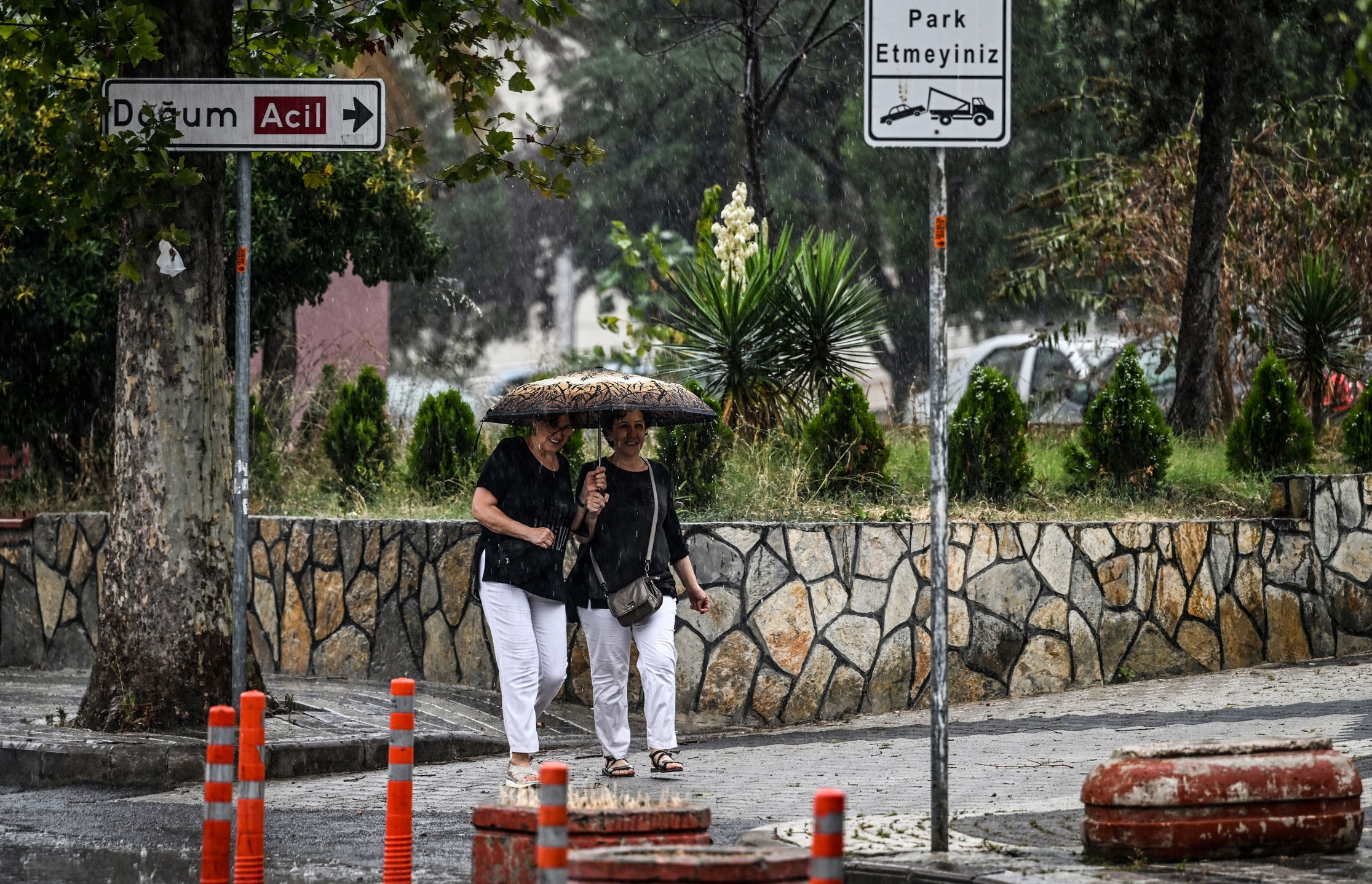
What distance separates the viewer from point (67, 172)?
31.8ft

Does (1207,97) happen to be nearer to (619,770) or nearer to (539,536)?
(539,536)

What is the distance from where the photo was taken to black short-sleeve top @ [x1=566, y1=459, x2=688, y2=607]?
29.1ft

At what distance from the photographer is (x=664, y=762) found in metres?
8.84

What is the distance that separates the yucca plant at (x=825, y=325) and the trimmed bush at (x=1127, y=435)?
183cm

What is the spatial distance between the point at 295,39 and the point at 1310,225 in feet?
37.8

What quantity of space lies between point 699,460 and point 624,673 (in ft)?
12.1

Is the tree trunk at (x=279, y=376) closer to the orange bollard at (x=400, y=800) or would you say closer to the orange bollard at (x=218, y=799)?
the orange bollard at (x=400, y=800)

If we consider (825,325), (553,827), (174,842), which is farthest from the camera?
(825,325)

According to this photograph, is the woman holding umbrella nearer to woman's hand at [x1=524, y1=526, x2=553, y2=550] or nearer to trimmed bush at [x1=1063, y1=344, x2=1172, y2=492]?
woman's hand at [x1=524, y1=526, x2=553, y2=550]

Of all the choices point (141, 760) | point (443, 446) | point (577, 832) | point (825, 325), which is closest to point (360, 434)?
point (443, 446)

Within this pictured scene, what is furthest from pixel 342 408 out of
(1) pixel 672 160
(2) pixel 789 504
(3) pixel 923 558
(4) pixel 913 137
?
(1) pixel 672 160

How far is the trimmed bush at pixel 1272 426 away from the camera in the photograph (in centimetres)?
1369

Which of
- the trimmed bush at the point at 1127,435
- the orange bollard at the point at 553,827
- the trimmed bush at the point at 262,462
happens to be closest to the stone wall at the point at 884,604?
the trimmed bush at the point at 1127,435

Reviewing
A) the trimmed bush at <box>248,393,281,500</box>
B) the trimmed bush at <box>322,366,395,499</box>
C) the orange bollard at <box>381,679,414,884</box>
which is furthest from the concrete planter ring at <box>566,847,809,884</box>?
the trimmed bush at <box>248,393,281,500</box>
